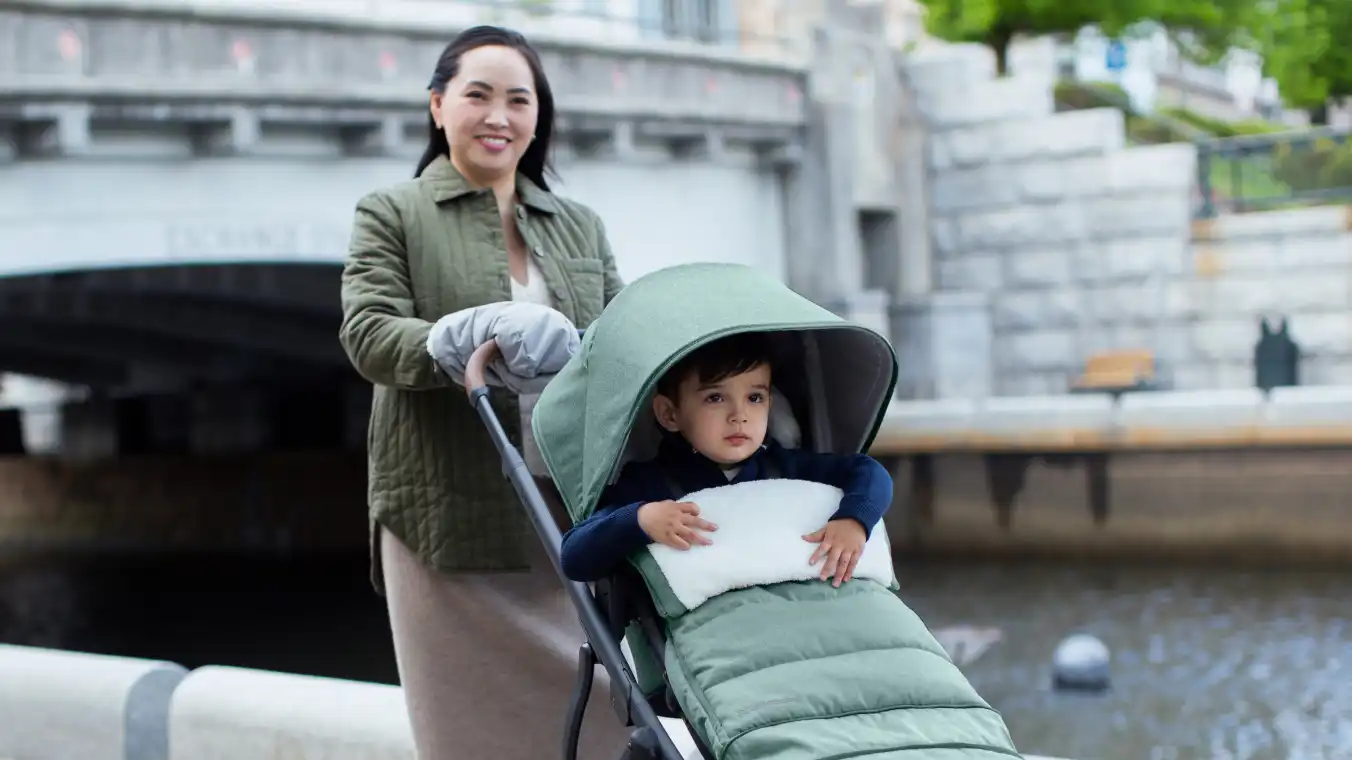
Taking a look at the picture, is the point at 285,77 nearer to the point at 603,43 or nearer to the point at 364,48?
the point at 364,48

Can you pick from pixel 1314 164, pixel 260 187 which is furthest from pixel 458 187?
pixel 1314 164

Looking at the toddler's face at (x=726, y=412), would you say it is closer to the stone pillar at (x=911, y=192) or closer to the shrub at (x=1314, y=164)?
the shrub at (x=1314, y=164)

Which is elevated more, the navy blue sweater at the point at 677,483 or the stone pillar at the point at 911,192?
the stone pillar at the point at 911,192

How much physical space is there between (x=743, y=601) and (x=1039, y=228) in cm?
1787

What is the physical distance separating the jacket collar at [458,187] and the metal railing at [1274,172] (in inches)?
657

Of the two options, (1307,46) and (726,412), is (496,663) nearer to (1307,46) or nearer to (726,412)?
(726,412)

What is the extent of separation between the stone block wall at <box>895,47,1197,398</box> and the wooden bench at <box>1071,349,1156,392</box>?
0.83 ft

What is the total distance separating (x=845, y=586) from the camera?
2.38 metres

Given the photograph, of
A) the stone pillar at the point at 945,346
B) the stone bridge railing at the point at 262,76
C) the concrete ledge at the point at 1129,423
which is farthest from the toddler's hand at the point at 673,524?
the stone pillar at the point at 945,346

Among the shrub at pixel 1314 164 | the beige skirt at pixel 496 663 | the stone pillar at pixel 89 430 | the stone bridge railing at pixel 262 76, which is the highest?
the stone bridge railing at pixel 262 76

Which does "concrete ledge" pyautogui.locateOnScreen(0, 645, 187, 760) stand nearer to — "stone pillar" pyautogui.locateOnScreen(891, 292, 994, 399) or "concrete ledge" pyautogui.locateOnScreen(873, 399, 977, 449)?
"concrete ledge" pyautogui.locateOnScreen(873, 399, 977, 449)

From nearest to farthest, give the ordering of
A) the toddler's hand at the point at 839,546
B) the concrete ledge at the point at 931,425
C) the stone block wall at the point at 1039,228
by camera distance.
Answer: the toddler's hand at the point at 839,546
the concrete ledge at the point at 931,425
the stone block wall at the point at 1039,228

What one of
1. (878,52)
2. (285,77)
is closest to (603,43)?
(285,77)

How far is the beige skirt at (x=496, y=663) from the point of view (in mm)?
2879
